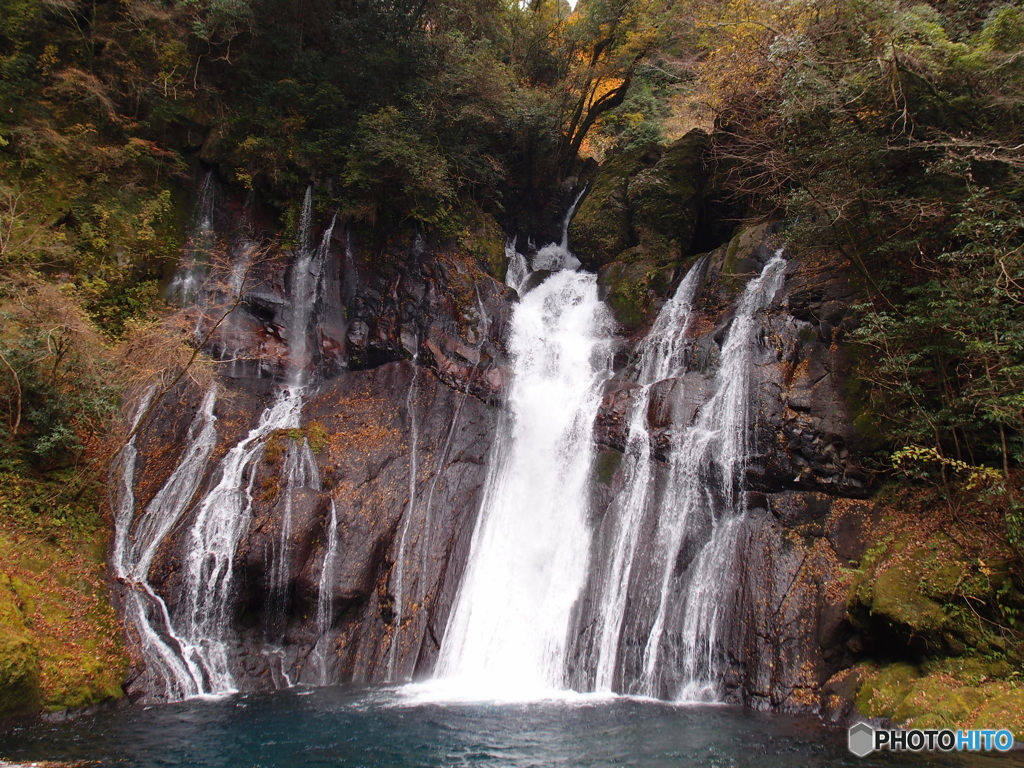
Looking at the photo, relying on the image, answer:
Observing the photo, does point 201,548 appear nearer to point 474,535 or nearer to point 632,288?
point 474,535

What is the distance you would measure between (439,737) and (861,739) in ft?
18.4

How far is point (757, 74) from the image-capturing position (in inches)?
545

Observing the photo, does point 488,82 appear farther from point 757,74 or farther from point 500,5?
point 757,74

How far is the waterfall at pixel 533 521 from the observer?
10367mm

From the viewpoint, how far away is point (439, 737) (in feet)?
23.8

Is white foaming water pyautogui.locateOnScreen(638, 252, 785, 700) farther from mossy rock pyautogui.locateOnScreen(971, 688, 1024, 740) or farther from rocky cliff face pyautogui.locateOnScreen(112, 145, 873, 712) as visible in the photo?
mossy rock pyautogui.locateOnScreen(971, 688, 1024, 740)

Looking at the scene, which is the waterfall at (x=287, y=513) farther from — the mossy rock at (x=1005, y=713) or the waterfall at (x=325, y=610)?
the mossy rock at (x=1005, y=713)

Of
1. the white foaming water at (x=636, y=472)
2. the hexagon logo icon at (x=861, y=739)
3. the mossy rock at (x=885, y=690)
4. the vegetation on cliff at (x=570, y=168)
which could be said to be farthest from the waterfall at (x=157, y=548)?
the mossy rock at (x=885, y=690)

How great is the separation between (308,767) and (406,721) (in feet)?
6.24

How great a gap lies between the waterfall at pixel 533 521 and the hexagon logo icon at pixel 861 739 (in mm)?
4682

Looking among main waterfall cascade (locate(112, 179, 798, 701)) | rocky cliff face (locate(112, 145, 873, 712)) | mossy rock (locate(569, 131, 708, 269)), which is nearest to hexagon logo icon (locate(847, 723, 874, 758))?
rocky cliff face (locate(112, 145, 873, 712))

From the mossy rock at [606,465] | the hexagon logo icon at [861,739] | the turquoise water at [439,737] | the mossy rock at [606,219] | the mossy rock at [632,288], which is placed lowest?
the turquoise water at [439,737]

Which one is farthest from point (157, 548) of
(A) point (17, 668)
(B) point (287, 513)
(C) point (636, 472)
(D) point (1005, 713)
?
(D) point (1005, 713)

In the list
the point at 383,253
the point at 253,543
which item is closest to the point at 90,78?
the point at 383,253
